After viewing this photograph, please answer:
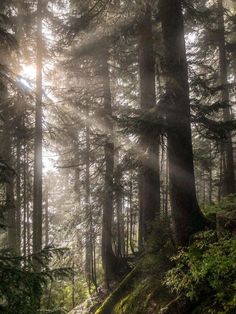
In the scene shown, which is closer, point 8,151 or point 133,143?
point 133,143

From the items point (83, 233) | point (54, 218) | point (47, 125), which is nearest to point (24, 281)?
point (47, 125)

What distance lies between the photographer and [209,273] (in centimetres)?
648

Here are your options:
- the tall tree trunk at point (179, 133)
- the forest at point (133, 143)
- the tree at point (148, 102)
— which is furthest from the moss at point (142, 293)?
the tree at point (148, 102)

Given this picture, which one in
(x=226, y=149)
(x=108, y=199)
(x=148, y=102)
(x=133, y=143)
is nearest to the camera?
(x=133, y=143)

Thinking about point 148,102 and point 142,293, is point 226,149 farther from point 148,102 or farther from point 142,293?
point 142,293

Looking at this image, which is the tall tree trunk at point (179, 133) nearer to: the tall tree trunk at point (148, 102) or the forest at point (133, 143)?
the forest at point (133, 143)

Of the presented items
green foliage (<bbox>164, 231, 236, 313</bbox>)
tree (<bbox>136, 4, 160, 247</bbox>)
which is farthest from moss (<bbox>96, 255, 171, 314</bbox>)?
tree (<bbox>136, 4, 160, 247</bbox>)

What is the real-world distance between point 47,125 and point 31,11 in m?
4.59

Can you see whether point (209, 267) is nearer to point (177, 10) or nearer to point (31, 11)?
point (177, 10)

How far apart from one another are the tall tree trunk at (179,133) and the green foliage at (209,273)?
76 centimetres

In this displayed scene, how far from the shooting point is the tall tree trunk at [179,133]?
8281 millimetres

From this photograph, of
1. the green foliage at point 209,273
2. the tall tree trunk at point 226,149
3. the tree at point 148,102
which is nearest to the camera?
the green foliage at point 209,273

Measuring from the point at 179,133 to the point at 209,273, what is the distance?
326cm

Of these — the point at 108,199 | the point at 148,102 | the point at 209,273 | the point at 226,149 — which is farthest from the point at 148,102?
the point at 226,149
